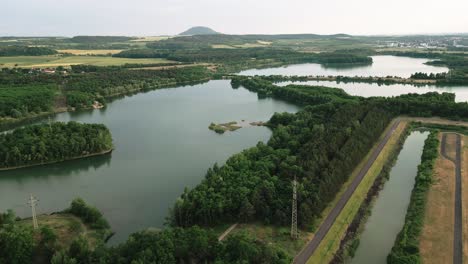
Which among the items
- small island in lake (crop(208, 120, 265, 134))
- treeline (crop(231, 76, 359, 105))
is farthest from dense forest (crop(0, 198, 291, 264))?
treeline (crop(231, 76, 359, 105))

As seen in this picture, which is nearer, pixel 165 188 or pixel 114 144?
pixel 165 188

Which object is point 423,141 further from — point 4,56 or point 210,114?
point 4,56

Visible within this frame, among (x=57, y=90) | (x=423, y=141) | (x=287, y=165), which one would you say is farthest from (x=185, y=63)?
(x=287, y=165)

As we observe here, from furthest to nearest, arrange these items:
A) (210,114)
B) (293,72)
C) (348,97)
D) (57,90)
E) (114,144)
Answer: (293,72) → (57,90) → (348,97) → (210,114) → (114,144)

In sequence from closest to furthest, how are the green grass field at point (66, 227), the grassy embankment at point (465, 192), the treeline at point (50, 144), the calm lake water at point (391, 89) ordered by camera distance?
1. the grassy embankment at point (465, 192)
2. the green grass field at point (66, 227)
3. the treeline at point (50, 144)
4. the calm lake water at point (391, 89)

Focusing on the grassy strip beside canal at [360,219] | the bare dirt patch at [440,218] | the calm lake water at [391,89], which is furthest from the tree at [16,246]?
the calm lake water at [391,89]

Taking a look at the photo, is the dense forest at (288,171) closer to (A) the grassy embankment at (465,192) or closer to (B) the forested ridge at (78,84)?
(A) the grassy embankment at (465,192)
